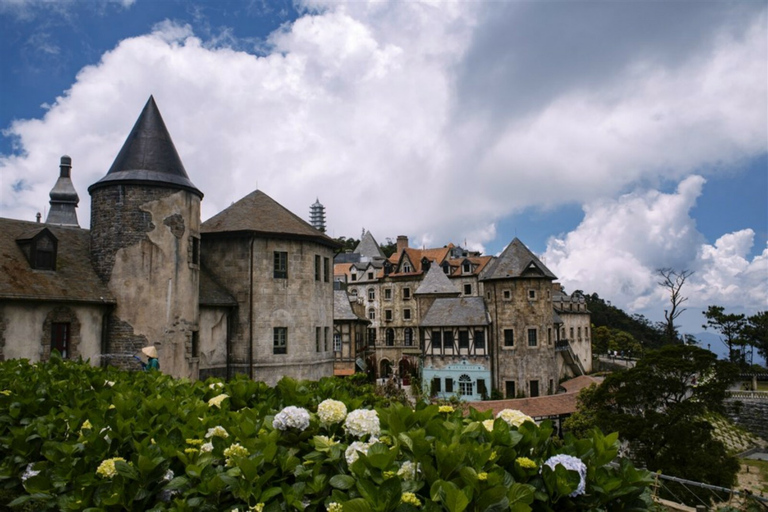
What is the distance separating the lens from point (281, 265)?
77.5 feet

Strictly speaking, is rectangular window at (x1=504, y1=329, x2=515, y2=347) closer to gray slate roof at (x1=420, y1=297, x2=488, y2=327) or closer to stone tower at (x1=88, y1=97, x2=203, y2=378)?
gray slate roof at (x1=420, y1=297, x2=488, y2=327)

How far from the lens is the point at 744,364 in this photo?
53.9 m

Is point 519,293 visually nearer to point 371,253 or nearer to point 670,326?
point 670,326

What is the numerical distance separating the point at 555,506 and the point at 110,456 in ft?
12.9

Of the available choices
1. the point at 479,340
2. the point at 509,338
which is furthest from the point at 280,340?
the point at 509,338

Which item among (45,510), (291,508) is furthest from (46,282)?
(291,508)

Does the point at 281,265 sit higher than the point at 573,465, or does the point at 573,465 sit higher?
the point at 281,265

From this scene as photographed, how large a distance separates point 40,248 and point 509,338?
31.1m

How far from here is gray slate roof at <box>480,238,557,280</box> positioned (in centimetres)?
4000

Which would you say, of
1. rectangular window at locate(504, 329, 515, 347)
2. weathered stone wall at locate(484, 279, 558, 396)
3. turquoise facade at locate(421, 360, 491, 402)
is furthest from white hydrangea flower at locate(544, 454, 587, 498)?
rectangular window at locate(504, 329, 515, 347)

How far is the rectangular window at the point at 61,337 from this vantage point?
17.2 m

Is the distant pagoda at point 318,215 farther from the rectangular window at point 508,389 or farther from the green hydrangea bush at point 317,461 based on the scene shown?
the green hydrangea bush at point 317,461

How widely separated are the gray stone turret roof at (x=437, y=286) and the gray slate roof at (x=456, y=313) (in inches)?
113

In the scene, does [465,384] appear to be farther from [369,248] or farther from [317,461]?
[317,461]
